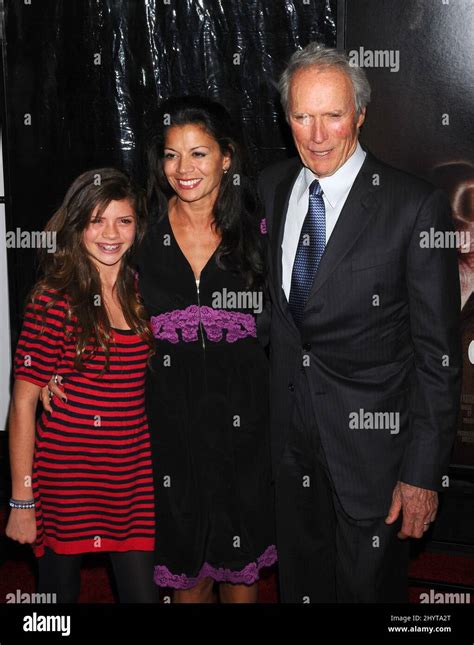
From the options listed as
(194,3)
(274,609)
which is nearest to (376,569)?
(274,609)

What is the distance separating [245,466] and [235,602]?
18.7 inches

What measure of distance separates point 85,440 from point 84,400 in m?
0.12

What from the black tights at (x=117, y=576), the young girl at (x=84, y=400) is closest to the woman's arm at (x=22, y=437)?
the young girl at (x=84, y=400)

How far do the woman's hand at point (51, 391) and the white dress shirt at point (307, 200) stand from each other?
712 mm

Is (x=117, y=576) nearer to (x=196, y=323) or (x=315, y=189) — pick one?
(x=196, y=323)

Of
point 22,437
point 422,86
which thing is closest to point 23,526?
point 22,437

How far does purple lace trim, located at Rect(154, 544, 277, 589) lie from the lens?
8.23 ft

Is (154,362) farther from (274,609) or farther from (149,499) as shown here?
(274,609)

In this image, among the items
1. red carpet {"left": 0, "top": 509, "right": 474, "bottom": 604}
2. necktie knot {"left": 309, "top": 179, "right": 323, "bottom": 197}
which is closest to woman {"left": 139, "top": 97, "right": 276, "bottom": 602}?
necktie knot {"left": 309, "top": 179, "right": 323, "bottom": 197}

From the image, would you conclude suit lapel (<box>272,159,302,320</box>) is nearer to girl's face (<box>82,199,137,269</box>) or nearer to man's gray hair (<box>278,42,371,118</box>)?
man's gray hair (<box>278,42,371,118</box>)

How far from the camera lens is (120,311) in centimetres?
239

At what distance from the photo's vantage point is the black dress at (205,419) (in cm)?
240

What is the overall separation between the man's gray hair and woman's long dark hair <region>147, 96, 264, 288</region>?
0.82 ft

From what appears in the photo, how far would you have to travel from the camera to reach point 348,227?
2.23m
